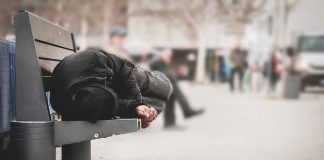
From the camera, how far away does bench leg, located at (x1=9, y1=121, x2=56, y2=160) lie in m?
4.02

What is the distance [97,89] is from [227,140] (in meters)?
4.31

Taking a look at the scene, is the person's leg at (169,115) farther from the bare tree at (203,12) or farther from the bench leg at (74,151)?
the bare tree at (203,12)

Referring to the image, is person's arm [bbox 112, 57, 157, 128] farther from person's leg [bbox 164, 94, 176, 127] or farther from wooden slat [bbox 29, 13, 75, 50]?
person's leg [bbox 164, 94, 176, 127]

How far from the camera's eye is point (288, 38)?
47531mm

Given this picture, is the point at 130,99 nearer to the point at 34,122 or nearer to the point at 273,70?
the point at 34,122

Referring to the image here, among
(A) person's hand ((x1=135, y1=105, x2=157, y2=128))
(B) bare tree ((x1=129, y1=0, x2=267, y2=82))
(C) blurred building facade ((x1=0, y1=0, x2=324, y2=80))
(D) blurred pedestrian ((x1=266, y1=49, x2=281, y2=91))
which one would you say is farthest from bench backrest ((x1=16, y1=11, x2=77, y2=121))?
(B) bare tree ((x1=129, y1=0, x2=267, y2=82))

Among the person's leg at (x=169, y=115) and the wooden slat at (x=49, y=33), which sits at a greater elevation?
the wooden slat at (x=49, y=33)

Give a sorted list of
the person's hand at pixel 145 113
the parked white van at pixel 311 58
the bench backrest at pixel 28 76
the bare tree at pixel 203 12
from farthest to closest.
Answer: the bare tree at pixel 203 12
the parked white van at pixel 311 58
the person's hand at pixel 145 113
the bench backrest at pixel 28 76

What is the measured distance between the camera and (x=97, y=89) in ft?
12.9

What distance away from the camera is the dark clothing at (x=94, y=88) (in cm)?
396

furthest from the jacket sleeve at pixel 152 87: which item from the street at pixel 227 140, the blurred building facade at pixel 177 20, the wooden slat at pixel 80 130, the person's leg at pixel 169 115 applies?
the blurred building facade at pixel 177 20

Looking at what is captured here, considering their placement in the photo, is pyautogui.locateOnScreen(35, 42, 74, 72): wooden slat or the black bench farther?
pyautogui.locateOnScreen(35, 42, 74, 72): wooden slat

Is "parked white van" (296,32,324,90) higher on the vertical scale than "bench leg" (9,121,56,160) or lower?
higher

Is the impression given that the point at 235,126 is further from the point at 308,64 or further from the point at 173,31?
the point at 173,31
